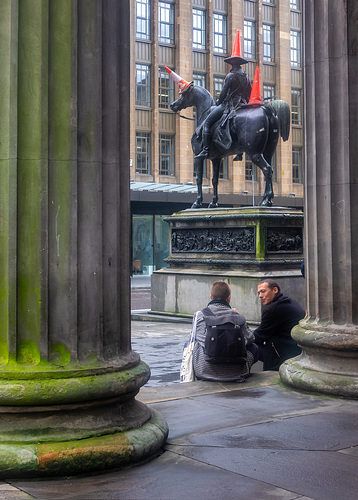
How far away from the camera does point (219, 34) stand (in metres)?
44.3

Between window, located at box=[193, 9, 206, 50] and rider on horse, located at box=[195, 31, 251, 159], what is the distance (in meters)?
28.6

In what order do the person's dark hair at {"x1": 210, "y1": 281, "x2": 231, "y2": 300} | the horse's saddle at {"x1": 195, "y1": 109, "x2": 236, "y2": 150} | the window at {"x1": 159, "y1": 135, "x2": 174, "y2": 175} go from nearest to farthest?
the person's dark hair at {"x1": 210, "y1": 281, "x2": 231, "y2": 300} → the horse's saddle at {"x1": 195, "y1": 109, "x2": 236, "y2": 150} → the window at {"x1": 159, "y1": 135, "x2": 174, "y2": 175}

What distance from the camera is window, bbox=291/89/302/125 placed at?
4697cm

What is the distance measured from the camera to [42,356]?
4102 mm

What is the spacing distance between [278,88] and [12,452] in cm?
4523

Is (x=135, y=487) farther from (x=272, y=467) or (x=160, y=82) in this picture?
(x=160, y=82)

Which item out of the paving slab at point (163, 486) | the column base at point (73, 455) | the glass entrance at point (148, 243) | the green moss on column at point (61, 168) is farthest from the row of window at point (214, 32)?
the paving slab at point (163, 486)

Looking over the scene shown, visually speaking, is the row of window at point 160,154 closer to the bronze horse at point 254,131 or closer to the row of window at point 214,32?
the row of window at point 214,32

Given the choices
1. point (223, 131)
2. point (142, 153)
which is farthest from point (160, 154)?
point (223, 131)

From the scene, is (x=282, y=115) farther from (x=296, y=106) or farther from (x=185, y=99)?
(x=296, y=106)

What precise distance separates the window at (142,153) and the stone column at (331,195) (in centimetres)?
3405

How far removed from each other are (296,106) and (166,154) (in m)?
11.2

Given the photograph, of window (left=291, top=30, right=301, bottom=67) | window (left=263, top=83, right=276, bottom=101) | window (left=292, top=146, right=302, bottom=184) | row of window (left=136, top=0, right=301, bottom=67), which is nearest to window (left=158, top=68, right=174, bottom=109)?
row of window (left=136, top=0, right=301, bottom=67)

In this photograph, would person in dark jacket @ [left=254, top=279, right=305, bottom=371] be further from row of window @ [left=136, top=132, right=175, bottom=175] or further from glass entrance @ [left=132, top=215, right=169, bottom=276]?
row of window @ [left=136, top=132, right=175, bottom=175]
